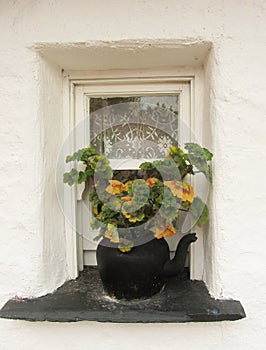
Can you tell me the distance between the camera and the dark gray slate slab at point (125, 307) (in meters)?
0.91

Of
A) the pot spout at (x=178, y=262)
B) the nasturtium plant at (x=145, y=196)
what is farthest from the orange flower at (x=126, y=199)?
the pot spout at (x=178, y=262)

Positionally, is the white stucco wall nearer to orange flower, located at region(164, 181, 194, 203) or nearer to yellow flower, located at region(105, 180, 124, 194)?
orange flower, located at region(164, 181, 194, 203)

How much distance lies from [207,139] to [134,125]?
0.97ft

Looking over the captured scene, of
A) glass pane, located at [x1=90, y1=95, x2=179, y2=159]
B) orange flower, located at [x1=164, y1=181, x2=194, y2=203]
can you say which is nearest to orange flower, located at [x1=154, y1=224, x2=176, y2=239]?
orange flower, located at [x1=164, y1=181, x2=194, y2=203]

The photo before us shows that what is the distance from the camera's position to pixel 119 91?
1179 mm

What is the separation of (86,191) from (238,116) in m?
0.62

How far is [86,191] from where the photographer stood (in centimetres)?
122

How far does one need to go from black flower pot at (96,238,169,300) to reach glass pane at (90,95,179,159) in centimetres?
37

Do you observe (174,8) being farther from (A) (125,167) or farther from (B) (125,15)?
(A) (125,167)

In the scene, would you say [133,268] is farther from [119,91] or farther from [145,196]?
[119,91]

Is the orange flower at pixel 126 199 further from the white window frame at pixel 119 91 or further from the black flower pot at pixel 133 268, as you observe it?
the white window frame at pixel 119 91

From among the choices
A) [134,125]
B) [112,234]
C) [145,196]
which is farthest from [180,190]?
[134,125]

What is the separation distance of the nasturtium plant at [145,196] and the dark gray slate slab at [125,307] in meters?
0.19

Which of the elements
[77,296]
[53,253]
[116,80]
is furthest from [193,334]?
[116,80]
